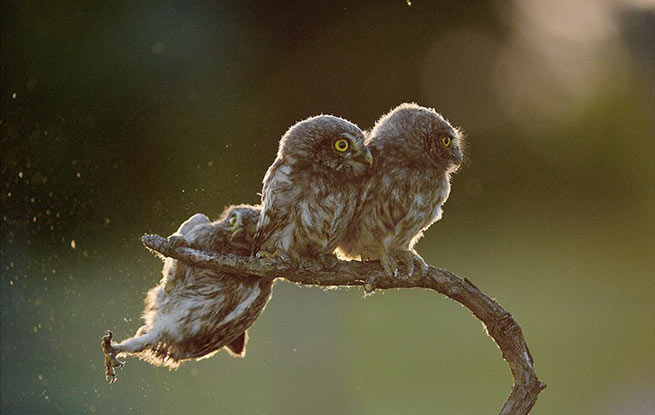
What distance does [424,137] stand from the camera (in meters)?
1.70

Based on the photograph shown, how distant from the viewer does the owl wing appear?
161cm

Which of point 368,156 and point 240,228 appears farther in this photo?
point 240,228

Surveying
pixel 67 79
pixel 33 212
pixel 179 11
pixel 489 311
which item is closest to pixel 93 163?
pixel 33 212

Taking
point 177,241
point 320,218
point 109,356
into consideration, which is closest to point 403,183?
point 320,218

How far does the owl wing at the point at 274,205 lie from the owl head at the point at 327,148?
0.12 feet

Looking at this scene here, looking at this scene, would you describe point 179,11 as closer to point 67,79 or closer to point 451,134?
point 67,79

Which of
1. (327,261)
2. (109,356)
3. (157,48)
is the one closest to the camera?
(109,356)

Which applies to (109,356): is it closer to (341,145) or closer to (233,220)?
(233,220)

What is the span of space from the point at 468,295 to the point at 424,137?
0.40 m

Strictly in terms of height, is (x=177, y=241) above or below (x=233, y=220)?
below

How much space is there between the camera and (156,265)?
6.43 ft

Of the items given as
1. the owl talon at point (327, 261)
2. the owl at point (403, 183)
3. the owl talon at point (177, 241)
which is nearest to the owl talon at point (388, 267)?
the owl at point (403, 183)

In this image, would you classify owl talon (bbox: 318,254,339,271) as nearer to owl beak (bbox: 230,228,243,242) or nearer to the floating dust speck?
owl beak (bbox: 230,228,243,242)

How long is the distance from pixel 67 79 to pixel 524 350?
3.75m
